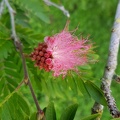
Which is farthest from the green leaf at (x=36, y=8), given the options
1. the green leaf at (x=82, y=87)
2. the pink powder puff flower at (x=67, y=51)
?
the green leaf at (x=82, y=87)

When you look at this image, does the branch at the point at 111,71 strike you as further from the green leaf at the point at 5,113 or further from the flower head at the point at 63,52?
the green leaf at the point at 5,113

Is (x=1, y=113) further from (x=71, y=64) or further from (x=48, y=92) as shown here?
(x=48, y=92)

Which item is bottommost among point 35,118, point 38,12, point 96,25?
point 35,118

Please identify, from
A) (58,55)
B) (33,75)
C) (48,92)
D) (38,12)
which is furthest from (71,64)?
(38,12)

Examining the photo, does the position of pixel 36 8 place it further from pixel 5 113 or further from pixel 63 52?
pixel 5 113

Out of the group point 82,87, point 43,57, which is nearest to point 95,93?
point 82,87

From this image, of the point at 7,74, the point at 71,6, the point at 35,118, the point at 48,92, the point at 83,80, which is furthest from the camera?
the point at 71,6

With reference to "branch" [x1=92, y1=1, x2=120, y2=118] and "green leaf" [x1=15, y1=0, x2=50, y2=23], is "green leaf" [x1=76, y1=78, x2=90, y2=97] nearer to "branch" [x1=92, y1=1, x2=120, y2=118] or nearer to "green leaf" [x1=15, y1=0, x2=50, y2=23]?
"branch" [x1=92, y1=1, x2=120, y2=118]
